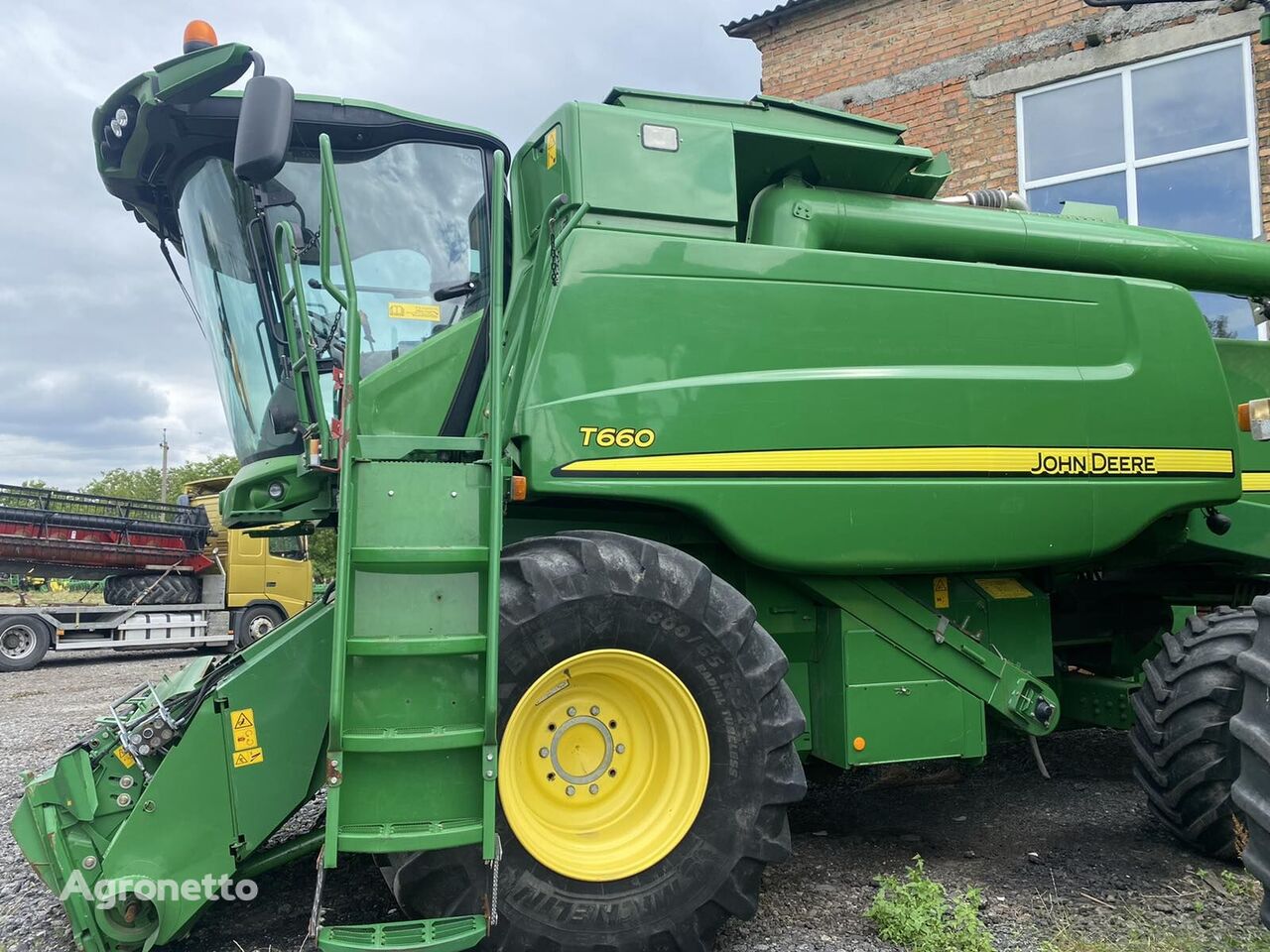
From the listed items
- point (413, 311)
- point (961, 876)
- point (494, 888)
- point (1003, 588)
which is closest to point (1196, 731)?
point (1003, 588)

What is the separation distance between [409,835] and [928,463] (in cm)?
231

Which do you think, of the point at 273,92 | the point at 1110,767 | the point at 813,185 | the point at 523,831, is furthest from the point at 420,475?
the point at 1110,767

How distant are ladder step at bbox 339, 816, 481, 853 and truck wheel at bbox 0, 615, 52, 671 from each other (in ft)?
43.4

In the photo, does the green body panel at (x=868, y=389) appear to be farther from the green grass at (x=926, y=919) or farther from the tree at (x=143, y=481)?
the tree at (x=143, y=481)

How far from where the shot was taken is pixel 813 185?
4.14m

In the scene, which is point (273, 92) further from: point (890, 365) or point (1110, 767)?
point (1110, 767)

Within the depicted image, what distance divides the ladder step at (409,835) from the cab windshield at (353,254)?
1.72m

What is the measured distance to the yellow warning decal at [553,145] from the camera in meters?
3.63

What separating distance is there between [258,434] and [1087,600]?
436 cm

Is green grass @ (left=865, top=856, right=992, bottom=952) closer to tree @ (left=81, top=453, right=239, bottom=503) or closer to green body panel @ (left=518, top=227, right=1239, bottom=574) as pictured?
green body panel @ (left=518, top=227, right=1239, bottom=574)

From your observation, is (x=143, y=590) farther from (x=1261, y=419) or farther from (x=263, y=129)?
(x=1261, y=419)

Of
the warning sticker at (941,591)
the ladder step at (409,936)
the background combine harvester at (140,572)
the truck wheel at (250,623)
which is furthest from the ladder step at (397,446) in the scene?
the truck wheel at (250,623)

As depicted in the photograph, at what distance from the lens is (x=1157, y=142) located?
31.4ft

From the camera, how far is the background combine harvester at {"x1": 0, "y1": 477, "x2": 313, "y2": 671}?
543 inches
